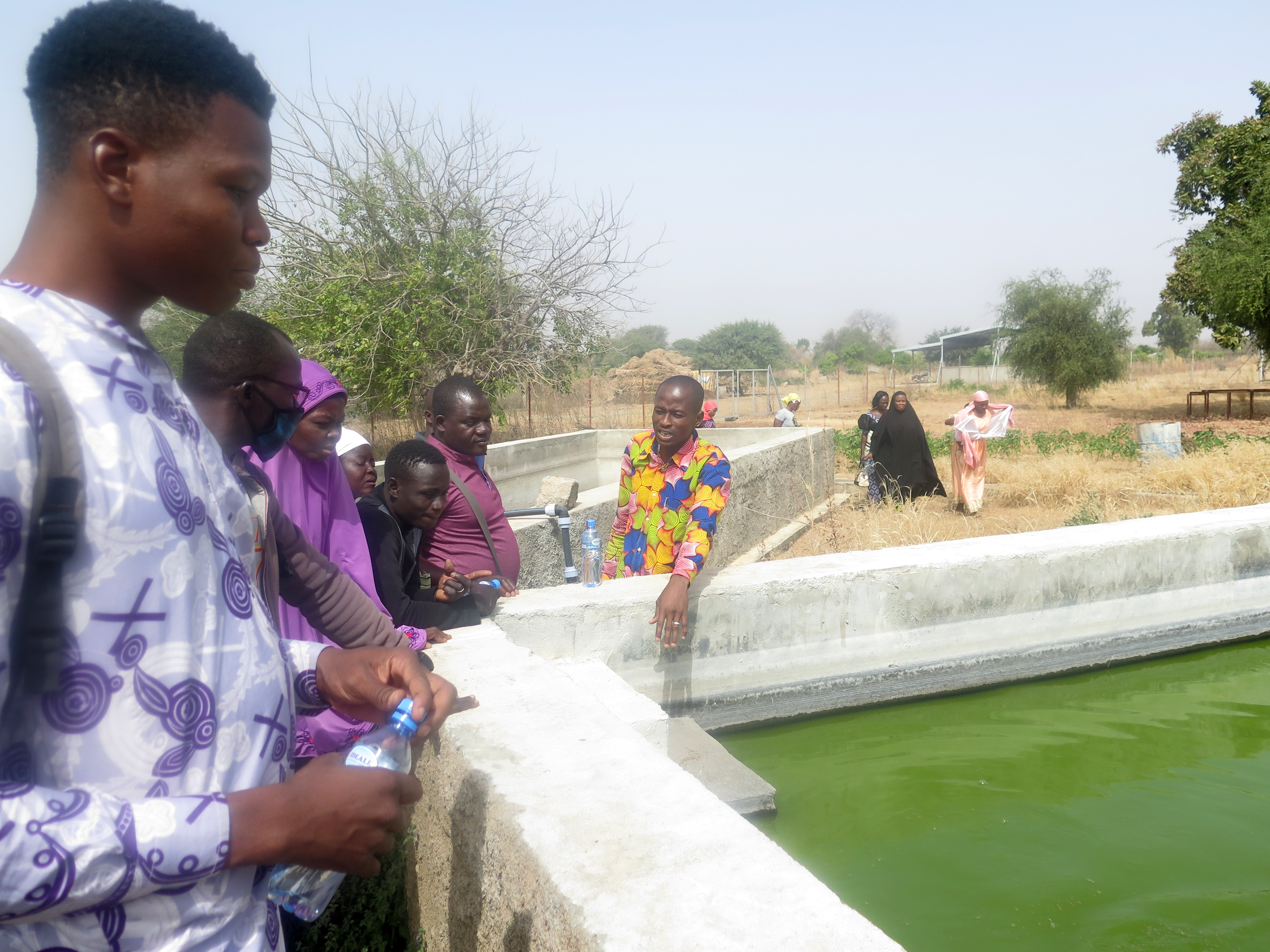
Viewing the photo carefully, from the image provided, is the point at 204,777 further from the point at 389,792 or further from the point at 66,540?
the point at 66,540

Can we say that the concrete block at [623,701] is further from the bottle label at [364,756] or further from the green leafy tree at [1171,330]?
the green leafy tree at [1171,330]

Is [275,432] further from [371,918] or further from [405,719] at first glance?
[371,918]

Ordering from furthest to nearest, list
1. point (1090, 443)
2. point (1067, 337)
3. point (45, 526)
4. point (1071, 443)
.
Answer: point (1067, 337)
point (1071, 443)
point (1090, 443)
point (45, 526)

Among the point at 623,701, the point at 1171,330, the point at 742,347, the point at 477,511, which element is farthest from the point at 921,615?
the point at 1171,330

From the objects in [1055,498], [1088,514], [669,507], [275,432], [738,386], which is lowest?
[1055,498]

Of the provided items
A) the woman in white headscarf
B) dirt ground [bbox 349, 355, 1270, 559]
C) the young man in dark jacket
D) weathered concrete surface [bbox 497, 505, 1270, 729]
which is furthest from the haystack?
the young man in dark jacket

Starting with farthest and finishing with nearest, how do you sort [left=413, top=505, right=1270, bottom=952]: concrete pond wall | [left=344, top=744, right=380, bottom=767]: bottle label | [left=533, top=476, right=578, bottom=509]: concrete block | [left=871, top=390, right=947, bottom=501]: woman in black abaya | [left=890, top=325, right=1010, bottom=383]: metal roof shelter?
[left=890, top=325, right=1010, bottom=383]: metal roof shelter, [left=871, top=390, right=947, bottom=501]: woman in black abaya, [left=533, top=476, right=578, bottom=509]: concrete block, [left=413, top=505, right=1270, bottom=952]: concrete pond wall, [left=344, top=744, right=380, bottom=767]: bottle label

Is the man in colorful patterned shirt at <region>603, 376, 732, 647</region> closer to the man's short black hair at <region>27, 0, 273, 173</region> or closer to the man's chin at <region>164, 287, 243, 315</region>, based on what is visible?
the man's chin at <region>164, 287, 243, 315</region>

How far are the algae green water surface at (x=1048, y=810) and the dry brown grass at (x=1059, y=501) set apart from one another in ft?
8.89

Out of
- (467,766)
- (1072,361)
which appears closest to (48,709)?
(467,766)

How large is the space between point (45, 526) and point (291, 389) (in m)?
Result: 1.17

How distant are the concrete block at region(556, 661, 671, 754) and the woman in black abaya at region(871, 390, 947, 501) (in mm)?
8426

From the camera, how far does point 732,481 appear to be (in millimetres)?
8570

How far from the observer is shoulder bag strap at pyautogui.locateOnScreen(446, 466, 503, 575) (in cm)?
369
